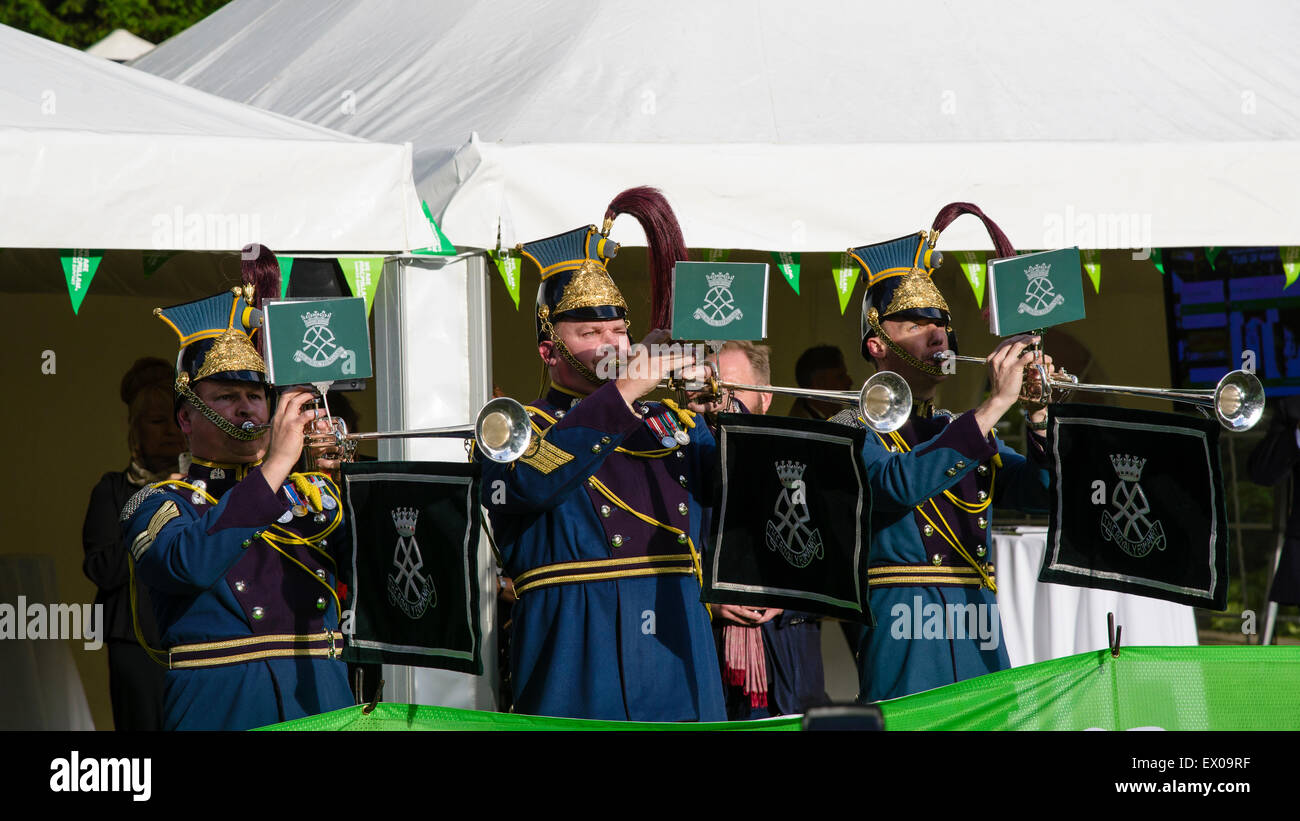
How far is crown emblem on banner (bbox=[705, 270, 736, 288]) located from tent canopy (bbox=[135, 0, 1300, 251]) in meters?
1.02

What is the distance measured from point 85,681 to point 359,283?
306cm

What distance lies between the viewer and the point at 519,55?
19.0 ft

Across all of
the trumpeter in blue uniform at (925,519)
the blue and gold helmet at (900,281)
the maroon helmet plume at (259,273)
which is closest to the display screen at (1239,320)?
the blue and gold helmet at (900,281)

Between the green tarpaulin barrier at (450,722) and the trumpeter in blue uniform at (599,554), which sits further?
the trumpeter in blue uniform at (599,554)

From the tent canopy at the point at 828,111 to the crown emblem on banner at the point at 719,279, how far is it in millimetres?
1019

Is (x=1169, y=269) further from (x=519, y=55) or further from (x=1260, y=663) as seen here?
(x=1260, y=663)

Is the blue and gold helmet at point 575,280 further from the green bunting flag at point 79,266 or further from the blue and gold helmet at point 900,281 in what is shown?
the green bunting flag at point 79,266

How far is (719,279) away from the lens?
3.65 metres

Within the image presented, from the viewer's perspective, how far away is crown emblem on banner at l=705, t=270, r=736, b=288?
11.9 ft

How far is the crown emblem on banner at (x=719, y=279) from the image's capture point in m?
3.63

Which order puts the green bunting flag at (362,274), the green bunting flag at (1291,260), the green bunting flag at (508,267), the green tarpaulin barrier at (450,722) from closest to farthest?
the green tarpaulin barrier at (450,722) < the green bunting flag at (362,274) < the green bunting flag at (508,267) < the green bunting flag at (1291,260)

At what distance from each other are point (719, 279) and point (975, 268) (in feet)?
5.81

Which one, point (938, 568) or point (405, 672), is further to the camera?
point (405, 672)
